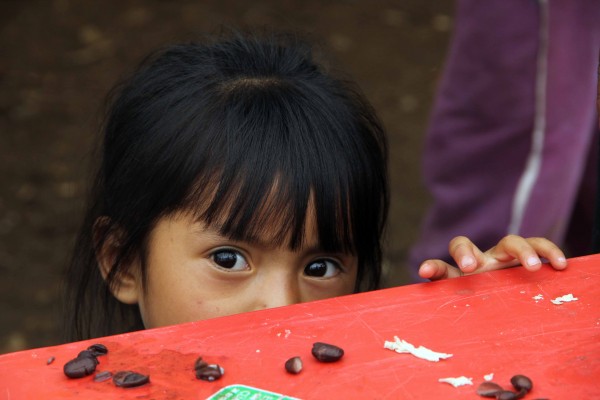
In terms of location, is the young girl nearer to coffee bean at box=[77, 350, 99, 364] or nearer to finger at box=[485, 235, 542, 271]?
finger at box=[485, 235, 542, 271]

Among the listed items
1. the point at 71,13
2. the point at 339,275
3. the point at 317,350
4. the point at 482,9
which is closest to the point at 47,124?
the point at 71,13

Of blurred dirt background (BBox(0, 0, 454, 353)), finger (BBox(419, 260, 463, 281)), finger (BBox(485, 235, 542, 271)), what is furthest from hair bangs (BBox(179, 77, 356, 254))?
blurred dirt background (BBox(0, 0, 454, 353))

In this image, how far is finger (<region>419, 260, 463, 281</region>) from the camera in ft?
5.42

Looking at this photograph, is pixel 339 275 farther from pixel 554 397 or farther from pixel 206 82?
pixel 554 397

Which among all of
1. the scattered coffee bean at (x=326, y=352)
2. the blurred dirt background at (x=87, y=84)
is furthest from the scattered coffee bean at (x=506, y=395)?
the blurred dirt background at (x=87, y=84)

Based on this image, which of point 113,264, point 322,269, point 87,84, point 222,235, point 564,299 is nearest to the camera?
point 564,299

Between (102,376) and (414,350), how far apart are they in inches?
13.2

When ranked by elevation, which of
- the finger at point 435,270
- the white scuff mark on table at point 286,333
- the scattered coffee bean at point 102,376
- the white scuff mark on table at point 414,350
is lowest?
the finger at point 435,270

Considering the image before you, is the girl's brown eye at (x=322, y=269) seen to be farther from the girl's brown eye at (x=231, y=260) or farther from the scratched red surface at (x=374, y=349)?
the scratched red surface at (x=374, y=349)

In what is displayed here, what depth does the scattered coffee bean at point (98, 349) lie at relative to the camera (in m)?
1.03

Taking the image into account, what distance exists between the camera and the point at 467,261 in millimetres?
1619

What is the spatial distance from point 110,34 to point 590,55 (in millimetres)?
3927

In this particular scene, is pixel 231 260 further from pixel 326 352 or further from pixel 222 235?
pixel 326 352

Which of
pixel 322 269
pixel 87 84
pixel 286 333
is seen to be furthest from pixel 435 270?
pixel 87 84
